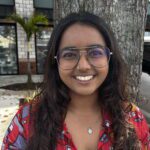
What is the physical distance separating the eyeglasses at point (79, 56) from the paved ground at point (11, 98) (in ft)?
5.13

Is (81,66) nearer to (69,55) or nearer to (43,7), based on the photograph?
(69,55)

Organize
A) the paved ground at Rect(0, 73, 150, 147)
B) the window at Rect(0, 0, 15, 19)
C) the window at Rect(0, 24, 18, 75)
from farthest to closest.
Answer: the window at Rect(0, 24, 18, 75)
the window at Rect(0, 0, 15, 19)
the paved ground at Rect(0, 73, 150, 147)

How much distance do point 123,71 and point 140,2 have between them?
2.31ft

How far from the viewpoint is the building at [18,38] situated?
41.1 feet

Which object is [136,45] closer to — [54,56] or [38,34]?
[54,56]

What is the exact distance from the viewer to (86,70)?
155cm

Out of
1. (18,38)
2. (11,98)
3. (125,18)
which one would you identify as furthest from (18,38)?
(125,18)

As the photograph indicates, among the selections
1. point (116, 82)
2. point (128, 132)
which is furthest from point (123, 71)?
point (128, 132)

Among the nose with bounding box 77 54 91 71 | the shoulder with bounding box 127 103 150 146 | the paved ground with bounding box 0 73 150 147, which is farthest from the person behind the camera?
the paved ground with bounding box 0 73 150 147

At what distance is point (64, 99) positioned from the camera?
5.73 feet

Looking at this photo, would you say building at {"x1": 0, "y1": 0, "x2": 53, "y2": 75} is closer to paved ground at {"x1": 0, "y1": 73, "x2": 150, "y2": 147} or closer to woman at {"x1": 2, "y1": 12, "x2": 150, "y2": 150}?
paved ground at {"x1": 0, "y1": 73, "x2": 150, "y2": 147}

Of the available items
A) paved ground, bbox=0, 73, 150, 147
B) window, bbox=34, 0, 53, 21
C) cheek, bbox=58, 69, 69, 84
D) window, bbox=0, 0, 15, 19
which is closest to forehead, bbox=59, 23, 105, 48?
cheek, bbox=58, 69, 69, 84

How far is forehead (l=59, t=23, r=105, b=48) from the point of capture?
62.1 inches

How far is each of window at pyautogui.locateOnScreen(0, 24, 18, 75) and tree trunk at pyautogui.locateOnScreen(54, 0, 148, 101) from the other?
11193 millimetres
